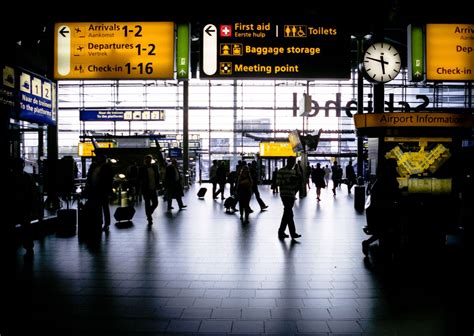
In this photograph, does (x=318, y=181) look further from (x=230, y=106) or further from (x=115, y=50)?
(x=230, y=106)

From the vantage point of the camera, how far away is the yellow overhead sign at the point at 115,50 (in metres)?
8.52

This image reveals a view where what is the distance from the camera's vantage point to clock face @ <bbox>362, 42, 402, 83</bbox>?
978 centimetres

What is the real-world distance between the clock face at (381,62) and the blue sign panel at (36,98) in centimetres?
666

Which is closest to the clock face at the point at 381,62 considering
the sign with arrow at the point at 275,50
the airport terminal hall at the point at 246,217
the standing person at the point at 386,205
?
the airport terminal hall at the point at 246,217

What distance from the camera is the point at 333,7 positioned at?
10516 mm

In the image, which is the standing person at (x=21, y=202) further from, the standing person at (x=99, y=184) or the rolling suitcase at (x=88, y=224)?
Result: the standing person at (x=99, y=184)

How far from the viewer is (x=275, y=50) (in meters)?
8.40

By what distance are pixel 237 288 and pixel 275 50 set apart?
4.61m

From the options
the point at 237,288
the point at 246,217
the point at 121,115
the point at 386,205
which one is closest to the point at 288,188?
the point at 386,205

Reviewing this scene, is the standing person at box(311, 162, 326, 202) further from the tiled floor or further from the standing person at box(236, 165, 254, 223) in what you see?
the tiled floor

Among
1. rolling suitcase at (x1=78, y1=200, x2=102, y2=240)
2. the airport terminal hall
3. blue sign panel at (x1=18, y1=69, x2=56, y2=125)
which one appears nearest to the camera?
the airport terminal hall

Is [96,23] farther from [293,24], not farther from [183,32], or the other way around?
[293,24]

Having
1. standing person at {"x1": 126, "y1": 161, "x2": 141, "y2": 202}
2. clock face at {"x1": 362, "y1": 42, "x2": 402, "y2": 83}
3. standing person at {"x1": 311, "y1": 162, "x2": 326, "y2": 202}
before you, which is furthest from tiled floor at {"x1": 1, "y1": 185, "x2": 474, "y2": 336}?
standing person at {"x1": 126, "y1": 161, "x2": 141, "y2": 202}

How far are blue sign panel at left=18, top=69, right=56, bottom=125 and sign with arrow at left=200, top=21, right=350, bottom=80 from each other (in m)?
3.37
